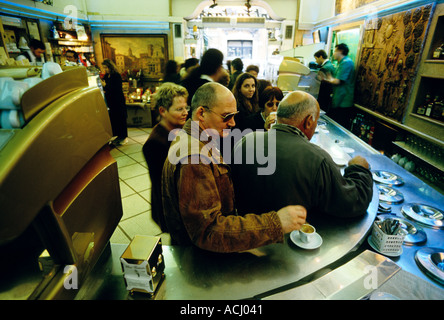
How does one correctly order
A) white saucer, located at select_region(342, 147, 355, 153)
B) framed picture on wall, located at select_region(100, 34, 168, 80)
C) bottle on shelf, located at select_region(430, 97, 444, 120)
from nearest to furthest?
1. white saucer, located at select_region(342, 147, 355, 153)
2. bottle on shelf, located at select_region(430, 97, 444, 120)
3. framed picture on wall, located at select_region(100, 34, 168, 80)

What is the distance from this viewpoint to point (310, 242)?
52.7 inches

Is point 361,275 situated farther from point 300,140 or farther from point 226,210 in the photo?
point 300,140

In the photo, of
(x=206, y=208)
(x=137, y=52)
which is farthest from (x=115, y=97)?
(x=206, y=208)

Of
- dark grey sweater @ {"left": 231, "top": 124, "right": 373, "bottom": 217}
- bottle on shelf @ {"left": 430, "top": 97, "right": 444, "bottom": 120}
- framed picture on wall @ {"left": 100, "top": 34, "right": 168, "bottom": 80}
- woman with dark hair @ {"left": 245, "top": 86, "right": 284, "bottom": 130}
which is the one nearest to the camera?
dark grey sweater @ {"left": 231, "top": 124, "right": 373, "bottom": 217}

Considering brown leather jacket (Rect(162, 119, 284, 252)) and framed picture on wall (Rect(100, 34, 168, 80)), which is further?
framed picture on wall (Rect(100, 34, 168, 80))

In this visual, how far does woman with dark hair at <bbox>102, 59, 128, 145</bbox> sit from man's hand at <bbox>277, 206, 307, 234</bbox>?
5.26 m

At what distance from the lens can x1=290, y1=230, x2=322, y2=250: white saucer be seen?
130 centimetres

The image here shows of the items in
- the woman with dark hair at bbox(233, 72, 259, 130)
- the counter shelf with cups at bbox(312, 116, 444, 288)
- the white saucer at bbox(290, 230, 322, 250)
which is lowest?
the counter shelf with cups at bbox(312, 116, 444, 288)

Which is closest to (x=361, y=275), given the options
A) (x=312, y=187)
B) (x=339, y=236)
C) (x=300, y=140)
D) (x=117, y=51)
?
(x=339, y=236)

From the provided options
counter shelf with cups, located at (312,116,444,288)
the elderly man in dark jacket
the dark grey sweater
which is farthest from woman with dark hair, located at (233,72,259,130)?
the dark grey sweater

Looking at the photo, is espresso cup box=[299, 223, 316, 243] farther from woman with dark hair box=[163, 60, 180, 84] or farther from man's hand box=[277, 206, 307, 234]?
woman with dark hair box=[163, 60, 180, 84]

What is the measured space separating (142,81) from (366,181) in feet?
27.7

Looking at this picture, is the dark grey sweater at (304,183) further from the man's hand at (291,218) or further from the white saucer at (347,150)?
the white saucer at (347,150)

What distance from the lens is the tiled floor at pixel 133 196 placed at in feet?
9.91
